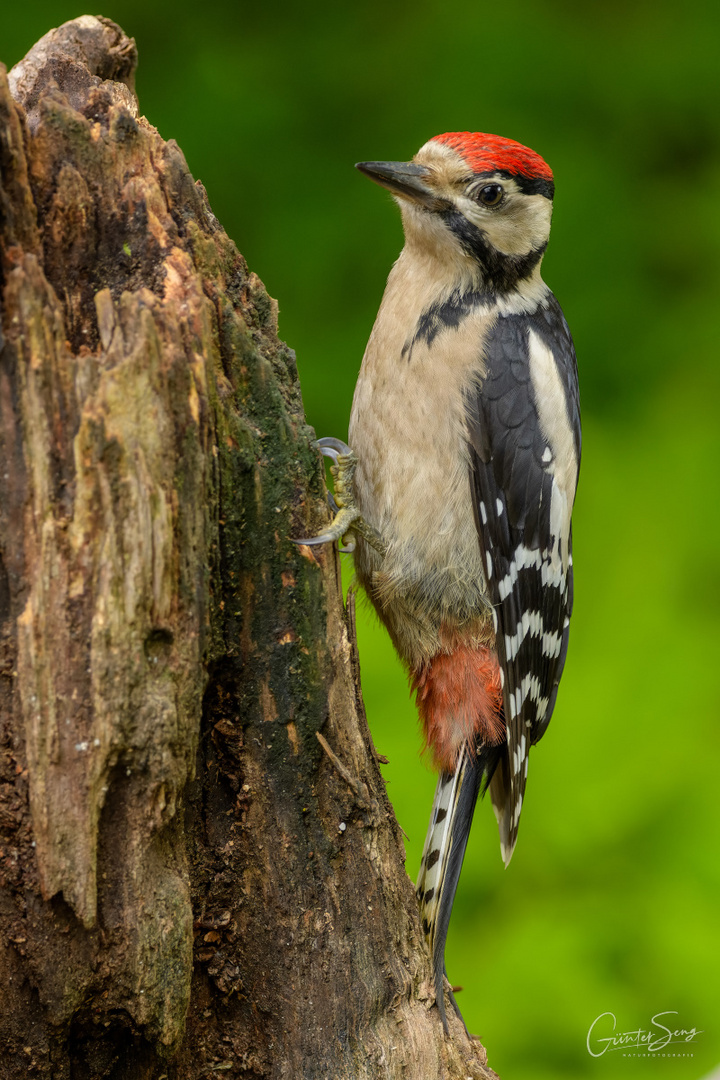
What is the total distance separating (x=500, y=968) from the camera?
114 inches

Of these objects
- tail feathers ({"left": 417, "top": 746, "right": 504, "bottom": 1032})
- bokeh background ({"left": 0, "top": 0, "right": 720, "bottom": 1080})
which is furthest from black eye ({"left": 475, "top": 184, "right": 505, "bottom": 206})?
tail feathers ({"left": 417, "top": 746, "right": 504, "bottom": 1032})

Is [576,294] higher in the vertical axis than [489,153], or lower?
lower

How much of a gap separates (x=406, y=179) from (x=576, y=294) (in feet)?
4.27

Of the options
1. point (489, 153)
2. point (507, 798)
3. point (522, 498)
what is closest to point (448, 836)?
point (507, 798)

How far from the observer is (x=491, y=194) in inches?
A: 83.2

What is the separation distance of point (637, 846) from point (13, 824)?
209cm

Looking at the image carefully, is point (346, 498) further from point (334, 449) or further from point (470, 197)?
point (470, 197)

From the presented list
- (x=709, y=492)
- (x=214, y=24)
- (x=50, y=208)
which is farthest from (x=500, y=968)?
(x=214, y=24)

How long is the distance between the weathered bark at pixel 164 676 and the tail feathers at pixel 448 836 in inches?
7.6

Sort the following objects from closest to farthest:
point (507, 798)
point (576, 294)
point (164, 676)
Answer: point (164, 676) → point (507, 798) → point (576, 294)

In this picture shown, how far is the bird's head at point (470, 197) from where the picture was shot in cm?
207

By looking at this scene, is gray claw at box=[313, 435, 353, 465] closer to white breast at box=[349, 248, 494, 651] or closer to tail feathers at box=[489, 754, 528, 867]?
white breast at box=[349, 248, 494, 651]

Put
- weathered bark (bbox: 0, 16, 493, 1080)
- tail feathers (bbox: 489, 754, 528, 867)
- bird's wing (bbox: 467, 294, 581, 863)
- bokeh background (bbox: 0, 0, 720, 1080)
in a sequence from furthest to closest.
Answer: bokeh background (bbox: 0, 0, 720, 1080) → tail feathers (bbox: 489, 754, 528, 867) → bird's wing (bbox: 467, 294, 581, 863) → weathered bark (bbox: 0, 16, 493, 1080)

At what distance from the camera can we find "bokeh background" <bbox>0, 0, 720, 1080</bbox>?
2.95 m
